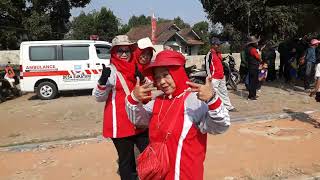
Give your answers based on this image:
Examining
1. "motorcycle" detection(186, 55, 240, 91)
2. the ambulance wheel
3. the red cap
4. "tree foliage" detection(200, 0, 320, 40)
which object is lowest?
the ambulance wheel

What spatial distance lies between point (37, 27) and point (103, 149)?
27.0 meters

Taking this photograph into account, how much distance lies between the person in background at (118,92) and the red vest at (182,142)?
1.45 meters

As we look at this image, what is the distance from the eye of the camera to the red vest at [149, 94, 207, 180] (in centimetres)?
288

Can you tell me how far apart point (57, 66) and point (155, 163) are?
12.4 m

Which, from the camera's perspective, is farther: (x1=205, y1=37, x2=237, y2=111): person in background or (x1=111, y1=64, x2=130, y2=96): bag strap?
(x1=205, y1=37, x2=237, y2=111): person in background

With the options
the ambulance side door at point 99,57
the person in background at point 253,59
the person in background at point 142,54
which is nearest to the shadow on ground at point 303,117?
the person in background at point 253,59

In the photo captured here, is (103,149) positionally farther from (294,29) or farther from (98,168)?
(294,29)

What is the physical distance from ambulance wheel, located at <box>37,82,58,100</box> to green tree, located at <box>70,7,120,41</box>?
33513 millimetres

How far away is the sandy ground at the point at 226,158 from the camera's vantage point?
5.99 m

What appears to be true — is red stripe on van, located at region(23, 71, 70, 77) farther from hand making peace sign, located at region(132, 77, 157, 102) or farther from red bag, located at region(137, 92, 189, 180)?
red bag, located at region(137, 92, 189, 180)

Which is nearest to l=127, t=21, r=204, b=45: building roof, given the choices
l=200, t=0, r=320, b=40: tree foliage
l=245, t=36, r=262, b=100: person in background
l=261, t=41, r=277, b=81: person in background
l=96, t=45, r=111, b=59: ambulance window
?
l=200, t=0, r=320, b=40: tree foliage

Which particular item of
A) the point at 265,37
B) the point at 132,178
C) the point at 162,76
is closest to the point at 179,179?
the point at 162,76

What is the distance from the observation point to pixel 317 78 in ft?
26.5

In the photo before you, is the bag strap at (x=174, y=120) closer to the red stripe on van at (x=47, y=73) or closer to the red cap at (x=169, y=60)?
the red cap at (x=169, y=60)
